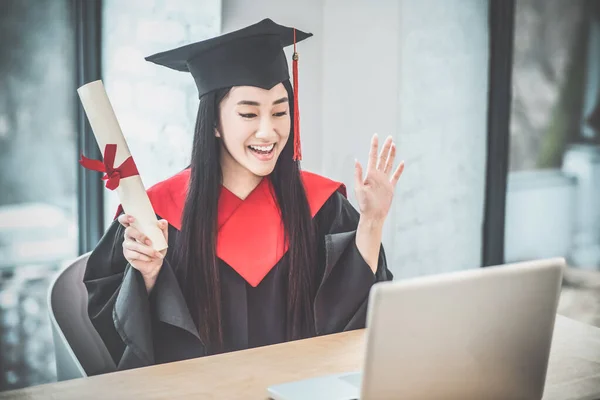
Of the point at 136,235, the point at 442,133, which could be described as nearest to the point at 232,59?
the point at 136,235

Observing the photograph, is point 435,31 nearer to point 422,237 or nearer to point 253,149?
point 422,237

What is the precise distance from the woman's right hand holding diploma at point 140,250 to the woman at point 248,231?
31 millimetres

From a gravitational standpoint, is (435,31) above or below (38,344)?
above

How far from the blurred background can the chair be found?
75cm

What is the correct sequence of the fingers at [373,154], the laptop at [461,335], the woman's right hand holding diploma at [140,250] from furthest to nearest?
the fingers at [373,154], the woman's right hand holding diploma at [140,250], the laptop at [461,335]

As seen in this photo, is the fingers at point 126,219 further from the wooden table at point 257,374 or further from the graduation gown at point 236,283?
the wooden table at point 257,374

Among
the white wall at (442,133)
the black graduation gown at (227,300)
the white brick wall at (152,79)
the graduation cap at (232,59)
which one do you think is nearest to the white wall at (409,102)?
the white wall at (442,133)

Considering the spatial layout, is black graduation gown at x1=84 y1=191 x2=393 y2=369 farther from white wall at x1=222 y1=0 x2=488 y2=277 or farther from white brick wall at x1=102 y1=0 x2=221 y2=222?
white wall at x1=222 y1=0 x2=488 y2=277

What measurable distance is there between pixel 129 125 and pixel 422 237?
1.36m

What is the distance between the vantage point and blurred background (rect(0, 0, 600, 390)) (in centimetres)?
257

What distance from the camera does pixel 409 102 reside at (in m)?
3.21

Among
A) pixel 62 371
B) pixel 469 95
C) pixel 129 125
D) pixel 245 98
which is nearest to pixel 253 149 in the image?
pixel 245 98

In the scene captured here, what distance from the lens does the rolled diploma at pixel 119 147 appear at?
5.81ft

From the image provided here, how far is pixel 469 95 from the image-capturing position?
11.6 ft
